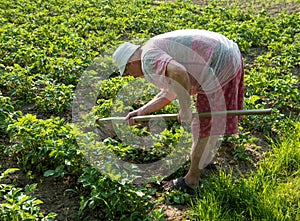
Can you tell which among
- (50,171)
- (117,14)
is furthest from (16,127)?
(117,14)

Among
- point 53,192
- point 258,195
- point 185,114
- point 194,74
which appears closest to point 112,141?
point 53,192

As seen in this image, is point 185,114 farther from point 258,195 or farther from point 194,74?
point 258,195

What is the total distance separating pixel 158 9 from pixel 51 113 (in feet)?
18.5

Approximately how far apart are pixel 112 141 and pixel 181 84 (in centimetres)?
103

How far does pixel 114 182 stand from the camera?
136 inches

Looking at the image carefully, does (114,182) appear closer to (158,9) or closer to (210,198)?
(210,198)

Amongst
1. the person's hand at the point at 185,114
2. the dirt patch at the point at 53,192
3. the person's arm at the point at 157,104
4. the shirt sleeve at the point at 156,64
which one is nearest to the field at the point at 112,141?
the dirt patch at the point at 53,192

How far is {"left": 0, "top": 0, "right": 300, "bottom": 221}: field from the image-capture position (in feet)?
11.4

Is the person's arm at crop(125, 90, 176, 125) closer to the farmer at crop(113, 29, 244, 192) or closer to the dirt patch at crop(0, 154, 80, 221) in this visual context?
the farmer at crop(113, 29, 244, 192)

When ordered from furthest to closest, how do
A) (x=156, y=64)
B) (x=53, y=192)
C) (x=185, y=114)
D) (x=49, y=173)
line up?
1. (x=53, y=192)
2. (x=49, y=173)
3. (x=185, y=114)
4. (x=156, y=64)

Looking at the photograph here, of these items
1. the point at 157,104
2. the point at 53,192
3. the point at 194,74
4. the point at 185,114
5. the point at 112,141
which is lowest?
the point at 53,192

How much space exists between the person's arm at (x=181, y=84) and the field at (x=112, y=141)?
0.64m

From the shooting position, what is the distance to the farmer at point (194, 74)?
10.9 ft

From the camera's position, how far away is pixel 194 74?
3566mm
